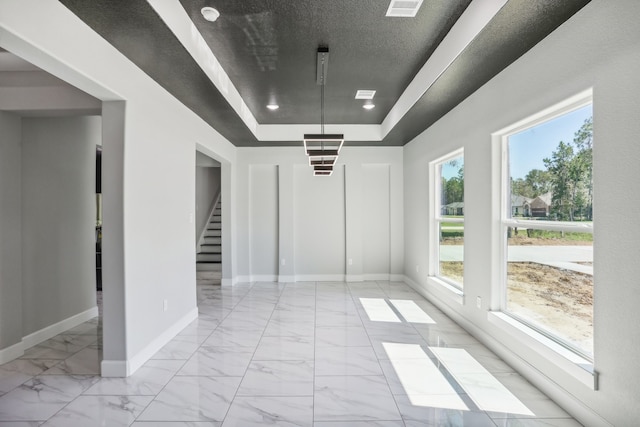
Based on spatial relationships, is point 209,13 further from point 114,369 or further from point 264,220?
point 264,220

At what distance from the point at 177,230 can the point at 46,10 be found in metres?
2.61

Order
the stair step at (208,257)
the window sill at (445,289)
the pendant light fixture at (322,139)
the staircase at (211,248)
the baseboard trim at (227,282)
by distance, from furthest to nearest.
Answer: the stair step at (208,257) → the staircase at (211,248) → the baseboard trim at (227,282) → the window sill at (445,289) → the pendant light fixture at (322,139)

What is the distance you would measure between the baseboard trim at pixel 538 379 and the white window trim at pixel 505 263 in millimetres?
179

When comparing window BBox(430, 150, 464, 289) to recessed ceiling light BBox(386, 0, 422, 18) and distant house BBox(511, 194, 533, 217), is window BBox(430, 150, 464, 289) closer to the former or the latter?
distant house BBox(511, 194, 533, 217)

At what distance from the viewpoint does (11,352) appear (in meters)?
3.61

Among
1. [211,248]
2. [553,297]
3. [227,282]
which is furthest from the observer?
[211,248]

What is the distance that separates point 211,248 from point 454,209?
7.12 metres

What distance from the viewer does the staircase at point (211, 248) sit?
9468mm

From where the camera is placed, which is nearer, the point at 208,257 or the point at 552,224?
the point at 552,224

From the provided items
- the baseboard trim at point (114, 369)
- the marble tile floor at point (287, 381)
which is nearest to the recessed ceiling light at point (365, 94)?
the marble tile floor at point (287, 381)

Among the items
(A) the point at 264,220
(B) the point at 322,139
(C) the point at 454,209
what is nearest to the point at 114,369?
(B) the point at 322,139

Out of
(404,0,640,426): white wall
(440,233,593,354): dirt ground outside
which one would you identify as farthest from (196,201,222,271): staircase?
(404,0,640,426): white wall

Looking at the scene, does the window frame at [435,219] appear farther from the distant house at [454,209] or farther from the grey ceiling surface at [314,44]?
the grey ceiling surface at [314,44]

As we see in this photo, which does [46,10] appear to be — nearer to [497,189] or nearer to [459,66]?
[459,66]
